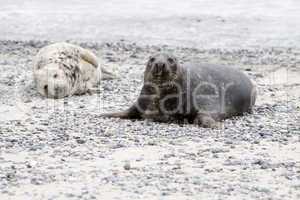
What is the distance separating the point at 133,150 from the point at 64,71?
3.18m

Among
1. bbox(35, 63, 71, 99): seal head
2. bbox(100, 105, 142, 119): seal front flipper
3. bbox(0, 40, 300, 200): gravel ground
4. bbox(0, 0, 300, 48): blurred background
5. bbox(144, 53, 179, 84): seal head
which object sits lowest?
bbox(0, 40, 300, 200): gravel ground

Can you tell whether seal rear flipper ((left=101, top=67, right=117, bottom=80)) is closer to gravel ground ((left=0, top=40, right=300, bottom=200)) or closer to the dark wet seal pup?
gravel ground ((left=0, top=40, right=300, bottom=200))

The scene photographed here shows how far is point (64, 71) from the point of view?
9.94 metres

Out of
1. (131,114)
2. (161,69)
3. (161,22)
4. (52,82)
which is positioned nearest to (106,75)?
(52,82)

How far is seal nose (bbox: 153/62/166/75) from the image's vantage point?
7.96 meters

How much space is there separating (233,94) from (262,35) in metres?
5.56

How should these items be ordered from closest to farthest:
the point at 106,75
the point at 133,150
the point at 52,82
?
the point at 133,150 → the point at 52,82 → the point at 106,75

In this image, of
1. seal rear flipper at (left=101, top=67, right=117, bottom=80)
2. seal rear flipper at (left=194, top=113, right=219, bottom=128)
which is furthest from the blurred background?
seal rear flipper at (left=194, top=113, right=219, bottom=128)

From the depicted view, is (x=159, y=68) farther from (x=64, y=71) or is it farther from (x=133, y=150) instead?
(x=64, y=71)

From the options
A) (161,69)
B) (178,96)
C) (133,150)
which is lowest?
(133,150)

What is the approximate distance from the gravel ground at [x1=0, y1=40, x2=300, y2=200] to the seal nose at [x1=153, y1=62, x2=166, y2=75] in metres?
0.46

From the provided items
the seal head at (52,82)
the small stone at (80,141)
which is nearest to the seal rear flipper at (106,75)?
the seal head at (52,82)

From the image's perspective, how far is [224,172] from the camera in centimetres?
627

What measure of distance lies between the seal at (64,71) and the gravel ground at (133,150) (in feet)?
0.46
